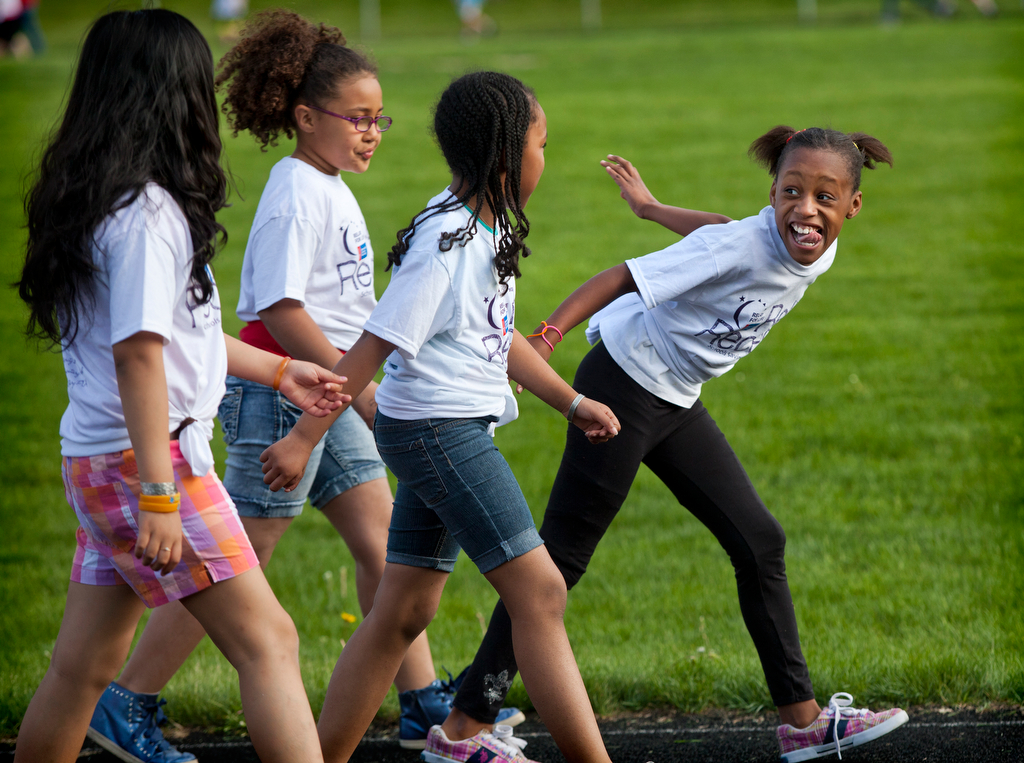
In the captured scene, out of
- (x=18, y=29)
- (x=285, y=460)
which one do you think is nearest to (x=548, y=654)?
(x=285, y=460)

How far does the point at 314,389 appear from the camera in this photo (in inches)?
110

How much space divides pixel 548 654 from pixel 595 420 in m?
0.62

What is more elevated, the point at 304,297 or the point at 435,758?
the point at 304,297

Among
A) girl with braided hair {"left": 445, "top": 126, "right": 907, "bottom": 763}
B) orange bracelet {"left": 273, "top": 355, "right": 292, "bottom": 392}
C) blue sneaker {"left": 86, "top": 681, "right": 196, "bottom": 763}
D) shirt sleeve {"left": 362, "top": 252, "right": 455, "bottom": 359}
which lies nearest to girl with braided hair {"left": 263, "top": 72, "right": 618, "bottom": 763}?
shirt sleeve {"left": 362, "top": 252, "right": 455, "bottom": 359}

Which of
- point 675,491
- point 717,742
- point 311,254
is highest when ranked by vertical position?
point 311,254

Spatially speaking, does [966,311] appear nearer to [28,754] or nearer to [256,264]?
[256,264]

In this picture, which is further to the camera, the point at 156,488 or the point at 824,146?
the point at 824,146

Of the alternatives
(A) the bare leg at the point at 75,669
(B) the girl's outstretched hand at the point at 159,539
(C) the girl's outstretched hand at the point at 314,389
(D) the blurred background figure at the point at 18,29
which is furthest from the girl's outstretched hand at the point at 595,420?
(D) the blurred background figure at the point at 18,29

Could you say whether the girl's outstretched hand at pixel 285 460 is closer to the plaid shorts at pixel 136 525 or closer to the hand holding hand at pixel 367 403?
the plaid shorts at pixel 136 525

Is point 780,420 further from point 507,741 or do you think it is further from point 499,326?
point 499,326

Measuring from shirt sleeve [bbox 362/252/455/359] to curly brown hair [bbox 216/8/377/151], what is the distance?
1.13 m

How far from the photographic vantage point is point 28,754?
8.71 feet

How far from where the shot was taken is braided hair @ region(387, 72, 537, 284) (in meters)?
2.83

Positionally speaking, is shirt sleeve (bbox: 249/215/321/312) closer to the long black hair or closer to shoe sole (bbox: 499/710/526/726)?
the long black hair
